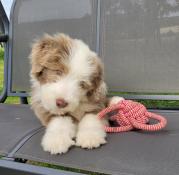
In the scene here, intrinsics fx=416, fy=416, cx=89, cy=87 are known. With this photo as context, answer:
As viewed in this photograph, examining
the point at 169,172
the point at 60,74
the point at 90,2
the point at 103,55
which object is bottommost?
the point at 169,172

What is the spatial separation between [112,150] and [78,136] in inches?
10.2

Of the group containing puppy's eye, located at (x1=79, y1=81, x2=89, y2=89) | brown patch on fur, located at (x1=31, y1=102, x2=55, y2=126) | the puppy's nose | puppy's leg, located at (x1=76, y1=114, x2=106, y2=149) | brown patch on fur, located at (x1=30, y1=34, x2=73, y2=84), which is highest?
brown patch on fur, located at (x1=30, y1=34, x2=73, y2=84)

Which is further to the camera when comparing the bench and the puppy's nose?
the puppy's nose

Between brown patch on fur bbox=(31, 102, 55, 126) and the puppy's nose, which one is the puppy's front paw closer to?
the puppy's nose

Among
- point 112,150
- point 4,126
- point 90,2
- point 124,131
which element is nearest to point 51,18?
point 90,2

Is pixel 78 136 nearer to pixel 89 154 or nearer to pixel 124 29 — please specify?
pixel 89 154

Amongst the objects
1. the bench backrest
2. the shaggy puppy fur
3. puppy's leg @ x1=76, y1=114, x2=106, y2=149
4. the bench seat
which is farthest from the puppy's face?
the bench backrest

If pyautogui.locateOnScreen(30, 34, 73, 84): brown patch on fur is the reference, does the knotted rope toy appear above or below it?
below

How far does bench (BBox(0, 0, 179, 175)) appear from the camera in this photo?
79.4 inches

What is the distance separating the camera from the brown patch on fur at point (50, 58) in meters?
2.41

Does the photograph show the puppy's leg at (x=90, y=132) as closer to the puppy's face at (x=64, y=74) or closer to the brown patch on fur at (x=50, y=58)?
the puppy's face at (x=64, y=74)

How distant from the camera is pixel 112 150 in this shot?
2.10 meters

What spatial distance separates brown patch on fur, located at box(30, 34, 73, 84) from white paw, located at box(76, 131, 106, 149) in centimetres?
37

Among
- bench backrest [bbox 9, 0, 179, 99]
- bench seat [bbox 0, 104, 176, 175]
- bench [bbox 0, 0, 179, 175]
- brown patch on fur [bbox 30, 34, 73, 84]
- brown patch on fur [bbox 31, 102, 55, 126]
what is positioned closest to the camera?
bench seat [bbox 0, 104, 176, 175]
